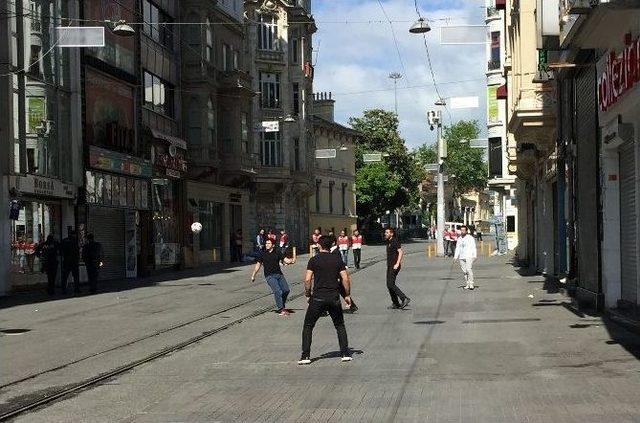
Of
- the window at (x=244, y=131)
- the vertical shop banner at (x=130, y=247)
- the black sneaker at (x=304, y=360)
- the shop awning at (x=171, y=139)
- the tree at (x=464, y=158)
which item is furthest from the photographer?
the tree at (x=464, y=158)

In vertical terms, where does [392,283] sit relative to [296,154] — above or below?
below

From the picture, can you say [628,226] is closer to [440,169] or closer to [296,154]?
[440,169]

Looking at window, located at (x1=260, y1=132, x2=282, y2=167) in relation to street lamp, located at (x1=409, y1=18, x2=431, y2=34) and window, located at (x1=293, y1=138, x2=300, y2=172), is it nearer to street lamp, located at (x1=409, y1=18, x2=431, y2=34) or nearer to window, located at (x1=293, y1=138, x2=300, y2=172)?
window, located at (x1=293, y1=138, x2=300, y2=172)

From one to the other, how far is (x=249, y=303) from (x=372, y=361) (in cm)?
1077

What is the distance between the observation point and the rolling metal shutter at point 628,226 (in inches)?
635

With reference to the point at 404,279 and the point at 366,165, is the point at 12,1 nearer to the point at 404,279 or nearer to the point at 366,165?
the point at 404,279

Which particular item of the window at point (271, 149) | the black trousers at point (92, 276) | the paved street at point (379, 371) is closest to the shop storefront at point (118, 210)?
the black trousers at point (92, 276)

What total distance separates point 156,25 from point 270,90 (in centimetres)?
2121

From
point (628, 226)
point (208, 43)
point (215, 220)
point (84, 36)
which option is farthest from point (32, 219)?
point (215, 220)

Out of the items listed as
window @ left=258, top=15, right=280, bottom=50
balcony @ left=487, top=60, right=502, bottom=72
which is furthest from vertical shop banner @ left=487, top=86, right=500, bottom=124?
window @ left=258, top=15, right=280, bottom=50

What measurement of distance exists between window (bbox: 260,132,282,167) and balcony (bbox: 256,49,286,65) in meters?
4.69

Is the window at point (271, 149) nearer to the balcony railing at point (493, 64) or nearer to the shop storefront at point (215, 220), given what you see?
the shop storefront at point (215, 220)

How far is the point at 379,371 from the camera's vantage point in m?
11.2

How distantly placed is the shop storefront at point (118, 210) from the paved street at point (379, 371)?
13.1m
